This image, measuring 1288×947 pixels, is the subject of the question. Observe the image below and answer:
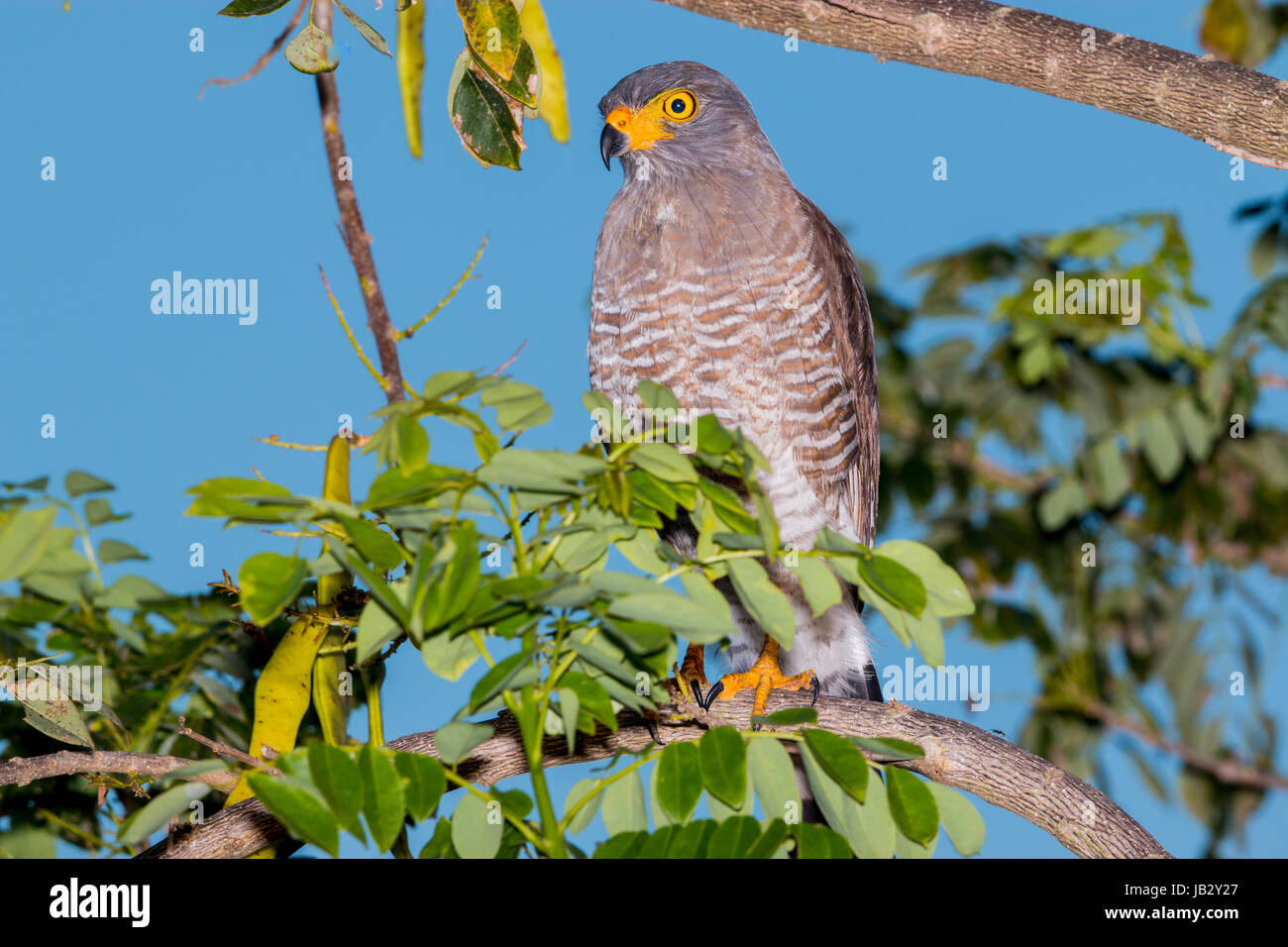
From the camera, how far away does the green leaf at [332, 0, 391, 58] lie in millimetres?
2053

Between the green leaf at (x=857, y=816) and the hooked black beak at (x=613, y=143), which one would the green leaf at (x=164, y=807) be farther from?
the hooked black beak at (x=613, y=143)

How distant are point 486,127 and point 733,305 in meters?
1.01

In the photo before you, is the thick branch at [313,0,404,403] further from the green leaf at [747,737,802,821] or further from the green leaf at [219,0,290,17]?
the green leaf at [747,737,802,821]

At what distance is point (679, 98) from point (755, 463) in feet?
6.77

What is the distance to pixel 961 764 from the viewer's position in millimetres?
2375

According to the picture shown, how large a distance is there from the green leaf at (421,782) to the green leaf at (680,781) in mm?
316

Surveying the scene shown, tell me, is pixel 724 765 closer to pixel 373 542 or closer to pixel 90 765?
pixel 373 542

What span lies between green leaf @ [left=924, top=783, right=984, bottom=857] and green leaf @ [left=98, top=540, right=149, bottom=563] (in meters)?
1.54

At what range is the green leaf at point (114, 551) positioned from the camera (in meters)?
2.19

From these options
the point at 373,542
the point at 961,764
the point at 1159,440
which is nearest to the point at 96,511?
the point at 373,542

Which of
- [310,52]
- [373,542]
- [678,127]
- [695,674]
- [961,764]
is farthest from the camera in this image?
[678,127]


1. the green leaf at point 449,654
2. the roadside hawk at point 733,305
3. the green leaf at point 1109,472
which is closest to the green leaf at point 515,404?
the green leaf at point 449,654

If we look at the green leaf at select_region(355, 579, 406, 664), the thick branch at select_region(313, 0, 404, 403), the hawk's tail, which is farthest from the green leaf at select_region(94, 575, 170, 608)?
the hawk's tail
